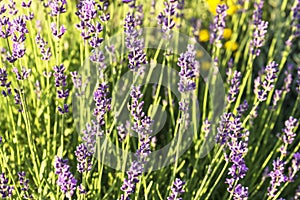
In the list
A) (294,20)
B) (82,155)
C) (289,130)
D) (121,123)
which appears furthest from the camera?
(294,20)

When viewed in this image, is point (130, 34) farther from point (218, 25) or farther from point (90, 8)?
point (218, 25)

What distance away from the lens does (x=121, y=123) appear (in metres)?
2.52

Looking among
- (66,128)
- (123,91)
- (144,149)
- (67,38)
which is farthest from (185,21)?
(144,149)

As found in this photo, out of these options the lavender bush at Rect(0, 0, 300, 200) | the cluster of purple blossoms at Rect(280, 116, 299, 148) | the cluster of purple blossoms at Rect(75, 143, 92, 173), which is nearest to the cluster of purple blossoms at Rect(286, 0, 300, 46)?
the lavender bush at Rect(0, 0, 300, 200)

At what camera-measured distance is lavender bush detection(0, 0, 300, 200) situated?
73.7 inches

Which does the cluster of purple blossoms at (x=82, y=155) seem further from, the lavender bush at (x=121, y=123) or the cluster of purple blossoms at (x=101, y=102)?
the cluster of purple blossoms at (x=101, y=102)

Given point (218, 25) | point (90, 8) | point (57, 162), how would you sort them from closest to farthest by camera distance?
point (57, 162) < point (90, 8) < point (218, 25)

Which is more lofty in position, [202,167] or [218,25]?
[218,25]

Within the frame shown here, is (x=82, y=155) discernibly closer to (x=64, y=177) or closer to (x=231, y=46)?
(x=64, y=177)

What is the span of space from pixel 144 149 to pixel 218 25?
994 millimetres

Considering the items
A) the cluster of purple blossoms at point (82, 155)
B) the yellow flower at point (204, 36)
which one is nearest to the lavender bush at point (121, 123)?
the cluster of purple blossoms at point (82, 155)

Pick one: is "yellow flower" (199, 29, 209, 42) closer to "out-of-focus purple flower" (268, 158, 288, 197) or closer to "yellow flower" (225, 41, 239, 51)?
"yellow flower" (225, 41, 239, 51)

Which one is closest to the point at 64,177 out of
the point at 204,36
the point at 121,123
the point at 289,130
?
the point at 121,123

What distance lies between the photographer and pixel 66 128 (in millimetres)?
2701
